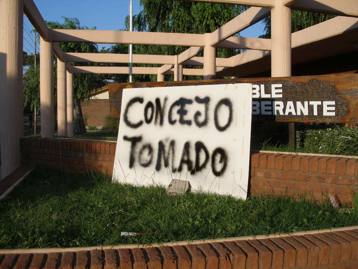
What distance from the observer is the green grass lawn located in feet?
13.4

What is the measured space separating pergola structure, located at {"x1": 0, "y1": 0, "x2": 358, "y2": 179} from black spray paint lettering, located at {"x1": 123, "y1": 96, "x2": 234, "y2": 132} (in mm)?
2491

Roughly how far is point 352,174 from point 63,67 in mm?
14572

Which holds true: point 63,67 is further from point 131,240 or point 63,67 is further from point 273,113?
point 131,240

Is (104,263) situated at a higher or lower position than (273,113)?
lower

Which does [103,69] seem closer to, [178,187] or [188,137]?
[188,137]

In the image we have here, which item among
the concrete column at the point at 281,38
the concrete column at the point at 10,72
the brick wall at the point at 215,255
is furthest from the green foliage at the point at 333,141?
the concrete column at the point at 10,72

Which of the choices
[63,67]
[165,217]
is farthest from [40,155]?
[63,67]

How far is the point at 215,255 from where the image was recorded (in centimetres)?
340

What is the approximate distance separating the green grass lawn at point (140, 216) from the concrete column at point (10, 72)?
2323mm

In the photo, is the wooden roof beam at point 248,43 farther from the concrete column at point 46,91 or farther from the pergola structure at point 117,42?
the concrete column at point 46,91

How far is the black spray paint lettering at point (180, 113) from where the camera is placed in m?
6.17

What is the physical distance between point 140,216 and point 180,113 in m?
2.20

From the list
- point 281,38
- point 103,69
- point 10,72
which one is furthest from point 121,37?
point 103,69

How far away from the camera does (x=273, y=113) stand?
7.15 meters
